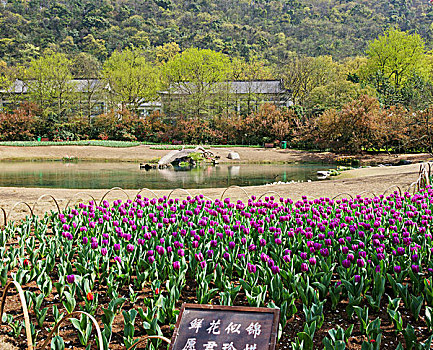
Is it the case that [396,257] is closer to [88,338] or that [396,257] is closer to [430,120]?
[88,338]

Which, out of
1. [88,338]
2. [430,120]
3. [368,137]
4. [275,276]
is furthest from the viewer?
[368,137]

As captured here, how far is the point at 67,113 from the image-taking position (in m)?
36.2

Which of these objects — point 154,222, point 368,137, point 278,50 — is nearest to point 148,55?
point 278,50

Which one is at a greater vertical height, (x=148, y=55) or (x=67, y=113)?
(x=148, y=55)

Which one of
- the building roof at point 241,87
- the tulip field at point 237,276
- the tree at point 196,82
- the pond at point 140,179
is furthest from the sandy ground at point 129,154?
the tulip field at point 237,276

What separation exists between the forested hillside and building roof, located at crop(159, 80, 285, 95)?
2778cm

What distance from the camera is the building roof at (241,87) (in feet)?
118

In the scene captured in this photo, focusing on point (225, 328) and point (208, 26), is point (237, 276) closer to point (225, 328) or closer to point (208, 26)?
point (225, 328)

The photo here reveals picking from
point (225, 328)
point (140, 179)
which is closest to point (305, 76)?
point (140, 179)

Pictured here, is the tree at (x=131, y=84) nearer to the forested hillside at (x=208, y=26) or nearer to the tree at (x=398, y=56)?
the tree at (x=398, y=56)

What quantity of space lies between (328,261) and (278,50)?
77.9 metres

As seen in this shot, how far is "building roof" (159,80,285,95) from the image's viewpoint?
36000 mm

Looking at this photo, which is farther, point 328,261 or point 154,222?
point 154,222

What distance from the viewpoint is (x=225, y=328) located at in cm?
207
